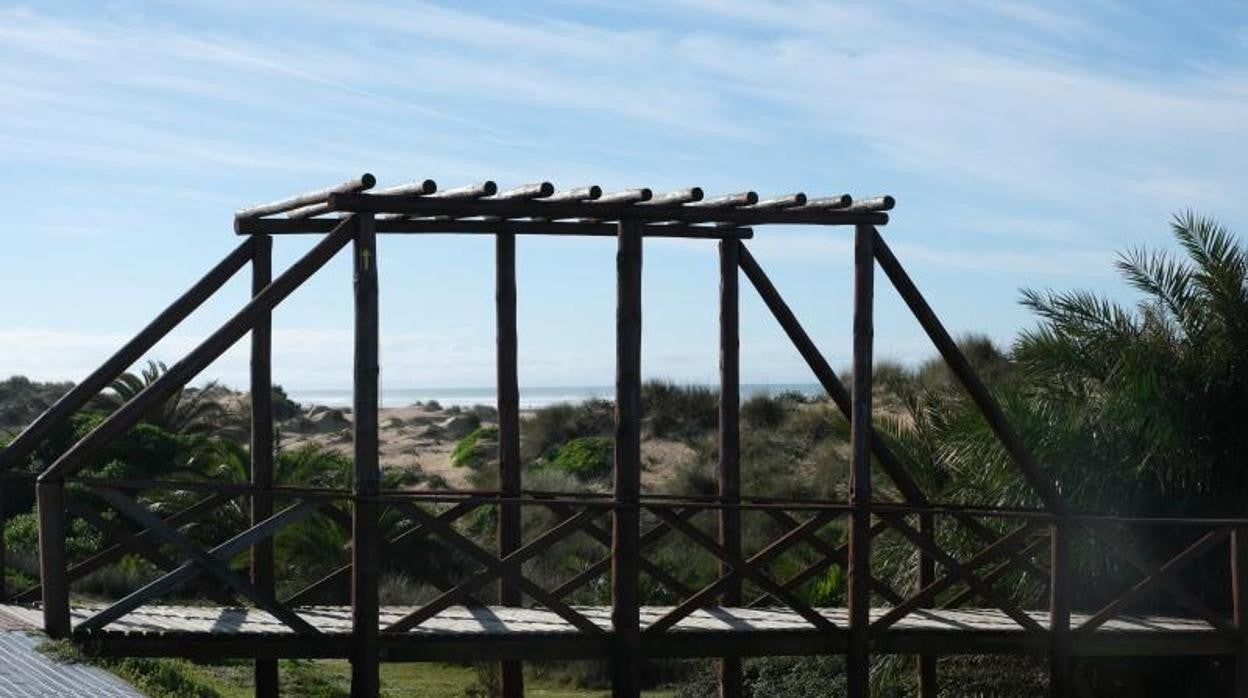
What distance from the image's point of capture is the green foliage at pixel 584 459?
36.0 metres

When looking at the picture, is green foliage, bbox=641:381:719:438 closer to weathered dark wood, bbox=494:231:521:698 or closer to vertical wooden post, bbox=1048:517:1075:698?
weathered dark wood, bbox=494:231:521:698

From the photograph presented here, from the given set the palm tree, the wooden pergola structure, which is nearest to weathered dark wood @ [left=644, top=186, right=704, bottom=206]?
the wooden pergola structure

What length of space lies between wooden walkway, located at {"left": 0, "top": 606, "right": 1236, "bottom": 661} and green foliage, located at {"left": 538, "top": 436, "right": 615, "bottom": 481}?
20.2 m

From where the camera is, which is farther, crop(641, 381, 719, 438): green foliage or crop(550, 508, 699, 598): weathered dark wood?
crop(641, 381, 719, 438): green foliage

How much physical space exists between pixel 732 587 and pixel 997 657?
3.60 meters

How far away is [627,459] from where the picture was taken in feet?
43.4

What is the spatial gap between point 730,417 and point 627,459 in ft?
8.67

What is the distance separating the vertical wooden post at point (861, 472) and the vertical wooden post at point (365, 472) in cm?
339

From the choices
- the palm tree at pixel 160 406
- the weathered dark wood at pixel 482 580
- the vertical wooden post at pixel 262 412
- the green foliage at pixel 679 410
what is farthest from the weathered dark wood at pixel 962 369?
the green foliage at pixel 679 410

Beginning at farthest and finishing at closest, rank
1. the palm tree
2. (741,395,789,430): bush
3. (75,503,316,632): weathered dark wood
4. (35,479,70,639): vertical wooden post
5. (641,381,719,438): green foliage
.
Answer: (641,381,719,438): green foliage < (741,395,789,430): bush < the palm tree < (75,503,316,632): weathered dark wood < (35,479,70,639): vertical wooden post

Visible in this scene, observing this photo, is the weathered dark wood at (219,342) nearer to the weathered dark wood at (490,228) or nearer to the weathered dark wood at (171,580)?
the weathered dark wood at (171,580)

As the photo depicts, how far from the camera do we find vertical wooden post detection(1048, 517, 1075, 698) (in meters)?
14.7

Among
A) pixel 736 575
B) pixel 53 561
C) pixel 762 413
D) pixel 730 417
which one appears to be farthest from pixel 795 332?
pixel 762 413

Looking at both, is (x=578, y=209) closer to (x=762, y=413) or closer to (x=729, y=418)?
(x=729, y=418)
